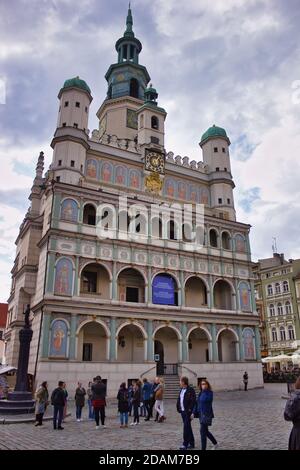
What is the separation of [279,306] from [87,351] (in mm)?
34827

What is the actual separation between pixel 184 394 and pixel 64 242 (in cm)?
2121

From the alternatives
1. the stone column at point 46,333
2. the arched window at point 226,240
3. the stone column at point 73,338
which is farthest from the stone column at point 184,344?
the stone column at point 46,333

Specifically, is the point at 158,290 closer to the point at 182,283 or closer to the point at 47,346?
the point at 182,283

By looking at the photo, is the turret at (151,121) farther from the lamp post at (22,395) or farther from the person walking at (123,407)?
the person walking at (123,407)

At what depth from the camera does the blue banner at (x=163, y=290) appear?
32.3 meters

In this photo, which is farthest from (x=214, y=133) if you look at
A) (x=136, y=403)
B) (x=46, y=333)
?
(x=136, y=403)

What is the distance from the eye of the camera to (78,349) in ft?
96.8

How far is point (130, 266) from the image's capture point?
31891 millimetres

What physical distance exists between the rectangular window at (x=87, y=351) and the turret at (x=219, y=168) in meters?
19.7

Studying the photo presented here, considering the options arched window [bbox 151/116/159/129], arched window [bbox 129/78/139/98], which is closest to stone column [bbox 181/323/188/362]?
arched window [bbox 151/116/159/129]

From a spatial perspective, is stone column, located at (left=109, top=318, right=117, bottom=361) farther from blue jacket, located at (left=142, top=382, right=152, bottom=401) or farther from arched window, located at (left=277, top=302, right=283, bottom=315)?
arched window, located at (left=277, top=302, right=283, bottom=315)

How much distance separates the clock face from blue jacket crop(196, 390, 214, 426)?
104 feet

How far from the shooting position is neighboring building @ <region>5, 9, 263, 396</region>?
28.7 m

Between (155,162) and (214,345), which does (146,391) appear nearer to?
(214,345)
